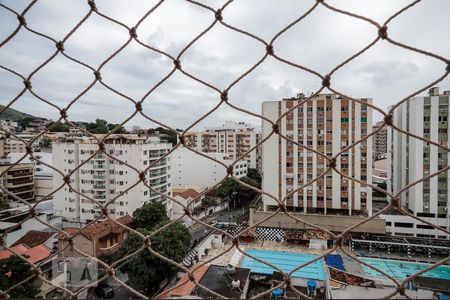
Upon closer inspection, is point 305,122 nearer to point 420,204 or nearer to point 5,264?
point 420,204

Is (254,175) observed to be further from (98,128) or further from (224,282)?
(224,282)

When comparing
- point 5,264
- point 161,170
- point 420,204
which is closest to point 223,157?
point 161,170

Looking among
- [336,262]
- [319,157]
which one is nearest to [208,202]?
[319,157]

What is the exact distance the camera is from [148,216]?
884cm

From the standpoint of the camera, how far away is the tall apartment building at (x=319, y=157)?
9961 millimetres

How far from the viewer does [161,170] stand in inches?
416

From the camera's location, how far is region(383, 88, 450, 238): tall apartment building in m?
9.78

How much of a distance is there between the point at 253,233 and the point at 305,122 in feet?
14.2

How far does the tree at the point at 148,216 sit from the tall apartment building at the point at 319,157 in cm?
422

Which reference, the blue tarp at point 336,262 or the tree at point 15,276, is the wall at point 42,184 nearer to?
the tree at point 15,276

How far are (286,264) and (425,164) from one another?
6047 mm

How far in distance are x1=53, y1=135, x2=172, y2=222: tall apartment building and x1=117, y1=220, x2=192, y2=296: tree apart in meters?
3.25

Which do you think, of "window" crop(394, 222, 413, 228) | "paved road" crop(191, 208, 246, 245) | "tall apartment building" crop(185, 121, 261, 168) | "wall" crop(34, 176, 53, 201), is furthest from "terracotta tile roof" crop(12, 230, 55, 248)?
"tall apartment building" crop(185, 121, 261, 168)

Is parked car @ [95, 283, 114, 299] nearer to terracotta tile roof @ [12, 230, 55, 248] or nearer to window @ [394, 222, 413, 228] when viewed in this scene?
terracotta tile roof @ [12, 230, 55, 248]
